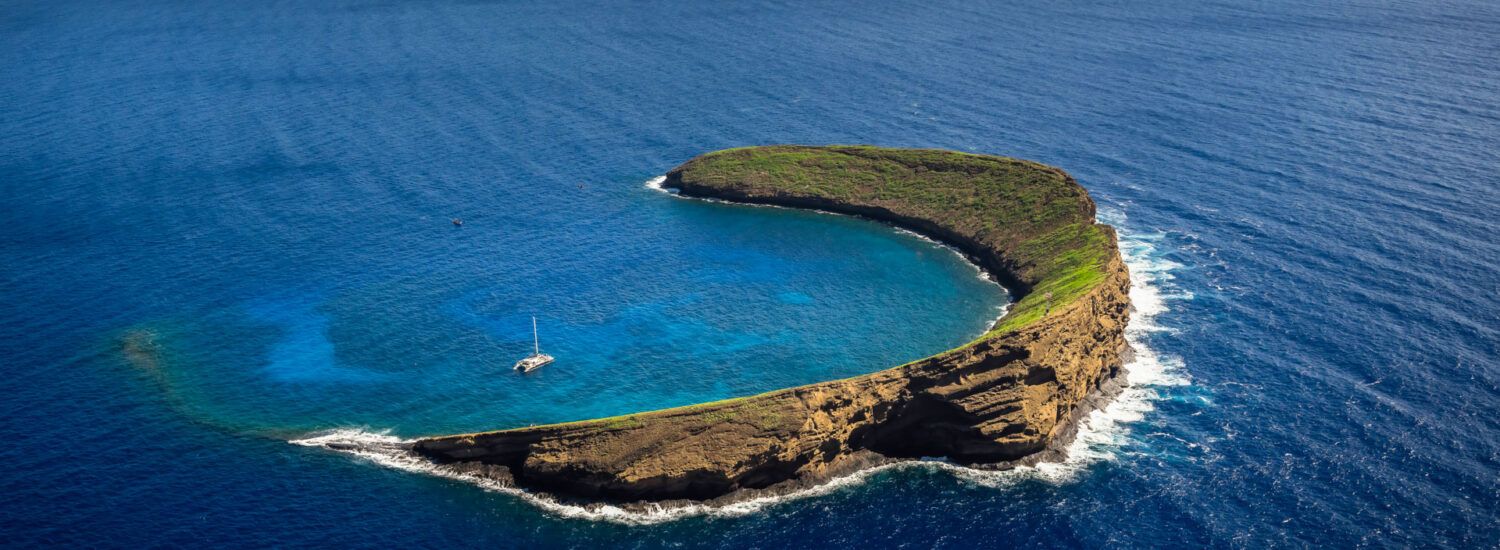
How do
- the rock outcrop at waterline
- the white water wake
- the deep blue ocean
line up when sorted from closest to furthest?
1. the deep blue ocean
2. the white water wake
3. the rock outcrop at waterline

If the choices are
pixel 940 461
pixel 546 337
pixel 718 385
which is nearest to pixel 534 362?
pixel 546 337

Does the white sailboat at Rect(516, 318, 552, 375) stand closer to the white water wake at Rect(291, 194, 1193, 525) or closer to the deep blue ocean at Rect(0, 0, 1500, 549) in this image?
the deep blue ocean at Rect(0, 0, 1500, 549)

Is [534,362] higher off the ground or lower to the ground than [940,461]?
lower

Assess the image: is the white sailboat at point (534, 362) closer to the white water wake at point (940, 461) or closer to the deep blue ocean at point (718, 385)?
the deep blue ocean at point (718, 385)

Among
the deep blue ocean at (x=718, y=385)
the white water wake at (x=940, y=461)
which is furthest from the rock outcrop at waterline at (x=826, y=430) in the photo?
the deep blue ocean at (x=718, y=385)

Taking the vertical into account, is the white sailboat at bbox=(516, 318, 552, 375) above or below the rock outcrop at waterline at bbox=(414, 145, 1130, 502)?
below

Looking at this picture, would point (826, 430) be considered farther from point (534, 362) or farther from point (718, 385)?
point (534, 362)

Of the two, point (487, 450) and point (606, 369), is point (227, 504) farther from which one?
point (606, 369)

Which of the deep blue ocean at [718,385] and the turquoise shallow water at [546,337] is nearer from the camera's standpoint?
the deep blue ocean at [718,385]

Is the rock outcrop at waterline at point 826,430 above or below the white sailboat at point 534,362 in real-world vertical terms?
above

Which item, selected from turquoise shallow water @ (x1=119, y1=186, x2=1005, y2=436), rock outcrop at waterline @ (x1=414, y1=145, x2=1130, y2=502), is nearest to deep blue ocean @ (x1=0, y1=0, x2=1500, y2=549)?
turquoise shallow water @ (x1=119, y1=186, x2=1005, y2=436)

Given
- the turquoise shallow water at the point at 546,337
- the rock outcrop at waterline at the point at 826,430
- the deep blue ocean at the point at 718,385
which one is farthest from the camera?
the turquoise shallow water at the point at 546,337
